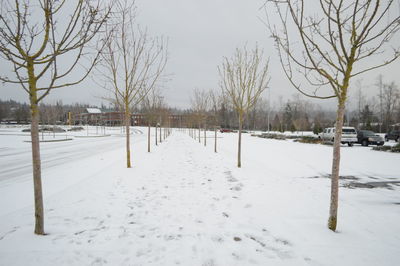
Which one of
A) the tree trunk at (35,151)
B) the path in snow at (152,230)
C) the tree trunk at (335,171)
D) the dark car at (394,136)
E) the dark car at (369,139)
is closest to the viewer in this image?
the path in snow at (152,230)

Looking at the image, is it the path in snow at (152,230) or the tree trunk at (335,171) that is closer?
the path in snow at (152,230)

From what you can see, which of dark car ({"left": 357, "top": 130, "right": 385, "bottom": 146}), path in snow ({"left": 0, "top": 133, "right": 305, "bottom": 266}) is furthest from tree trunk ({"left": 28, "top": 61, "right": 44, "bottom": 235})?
dark car ({"left": 357, "top": 130, "right": 385, "bottom": 146})

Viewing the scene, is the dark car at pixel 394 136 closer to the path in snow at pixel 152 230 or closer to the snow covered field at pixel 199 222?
the snow covered field at pixel 199 222

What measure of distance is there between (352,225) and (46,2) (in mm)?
6303

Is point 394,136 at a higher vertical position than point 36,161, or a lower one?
lower

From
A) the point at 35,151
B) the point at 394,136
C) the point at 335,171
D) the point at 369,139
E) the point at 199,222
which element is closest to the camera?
the point at 35,151

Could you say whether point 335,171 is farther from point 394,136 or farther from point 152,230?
point 394,136

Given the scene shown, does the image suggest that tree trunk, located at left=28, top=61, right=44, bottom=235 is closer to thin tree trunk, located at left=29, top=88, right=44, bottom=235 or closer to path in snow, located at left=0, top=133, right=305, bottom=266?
thin tree trunk, located at left=29, top=88, right=44, bottom=235

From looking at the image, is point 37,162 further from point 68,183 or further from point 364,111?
point 364,111

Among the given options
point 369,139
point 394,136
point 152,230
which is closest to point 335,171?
point 152,230

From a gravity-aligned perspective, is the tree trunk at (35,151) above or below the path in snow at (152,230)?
above

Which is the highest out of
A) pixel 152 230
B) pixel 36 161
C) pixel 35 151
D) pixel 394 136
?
pixel 35 151

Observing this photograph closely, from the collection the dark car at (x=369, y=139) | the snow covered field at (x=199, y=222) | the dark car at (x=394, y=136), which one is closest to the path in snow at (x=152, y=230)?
the snow covered field at (x=199, y=222)

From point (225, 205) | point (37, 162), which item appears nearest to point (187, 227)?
point (225, 205)
